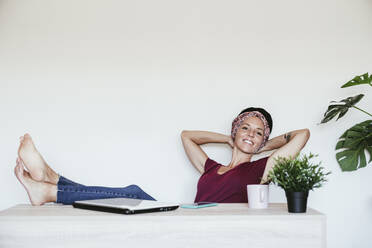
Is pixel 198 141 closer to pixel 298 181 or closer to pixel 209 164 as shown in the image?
pixel 209 164

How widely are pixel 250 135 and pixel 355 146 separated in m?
0.75

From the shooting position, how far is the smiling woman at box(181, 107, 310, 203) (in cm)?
234

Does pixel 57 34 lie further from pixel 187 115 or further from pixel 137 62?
pixel 187 115

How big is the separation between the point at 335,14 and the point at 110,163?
1.98 meters

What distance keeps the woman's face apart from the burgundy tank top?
157 millimetres

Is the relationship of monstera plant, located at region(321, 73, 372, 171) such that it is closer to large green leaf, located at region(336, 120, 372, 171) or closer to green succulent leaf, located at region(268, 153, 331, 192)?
large green leaf, located at region(336, 120, 372, 171)

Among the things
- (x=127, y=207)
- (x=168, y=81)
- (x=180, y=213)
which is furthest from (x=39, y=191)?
(x=168, y=81)

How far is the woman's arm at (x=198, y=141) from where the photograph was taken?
8.75 feet

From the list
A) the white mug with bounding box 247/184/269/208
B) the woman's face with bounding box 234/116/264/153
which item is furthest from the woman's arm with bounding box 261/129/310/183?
the white mug with bounding box 247/184/269/208

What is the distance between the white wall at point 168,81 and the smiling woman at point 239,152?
15 centimetres

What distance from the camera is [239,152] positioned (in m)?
2.63

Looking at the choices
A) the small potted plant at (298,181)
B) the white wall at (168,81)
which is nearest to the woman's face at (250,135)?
the white wall at (168,81)

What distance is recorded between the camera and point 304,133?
236cm

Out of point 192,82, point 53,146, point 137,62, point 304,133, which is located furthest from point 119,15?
point 304,133
